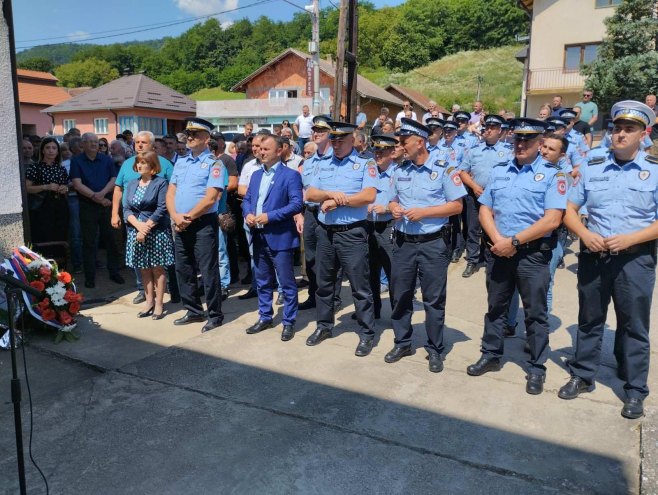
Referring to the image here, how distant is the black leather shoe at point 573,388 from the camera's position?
12.9 ft

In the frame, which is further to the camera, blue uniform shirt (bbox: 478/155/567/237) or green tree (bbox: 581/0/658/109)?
green tree (bbox: 581/0/658/109)

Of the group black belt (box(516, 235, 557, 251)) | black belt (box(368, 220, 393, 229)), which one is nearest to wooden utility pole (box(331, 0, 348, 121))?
black belt (box(368, 220, 393, 229))

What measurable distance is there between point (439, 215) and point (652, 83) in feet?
70.4

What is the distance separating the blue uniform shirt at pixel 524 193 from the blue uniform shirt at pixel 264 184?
211 centimetres

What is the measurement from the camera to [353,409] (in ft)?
12.5

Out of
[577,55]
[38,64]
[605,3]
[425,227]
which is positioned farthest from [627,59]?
[38,64]

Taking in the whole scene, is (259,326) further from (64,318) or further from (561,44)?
(561,44)

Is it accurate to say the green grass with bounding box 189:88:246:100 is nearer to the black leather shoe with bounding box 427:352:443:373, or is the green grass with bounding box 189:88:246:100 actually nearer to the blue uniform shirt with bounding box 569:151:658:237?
the black leather shoe with bounding box 427:352:443:373

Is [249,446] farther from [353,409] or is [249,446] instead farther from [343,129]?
[343,129]

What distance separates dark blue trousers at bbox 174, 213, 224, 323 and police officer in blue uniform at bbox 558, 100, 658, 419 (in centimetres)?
326

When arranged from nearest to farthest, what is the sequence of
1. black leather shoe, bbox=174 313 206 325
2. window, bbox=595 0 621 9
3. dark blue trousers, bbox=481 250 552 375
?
dark blue trousers, bbox=481 250 552 375, black leather shoe, bbox=174 313 206 325, window, bbox=595 0 621 9

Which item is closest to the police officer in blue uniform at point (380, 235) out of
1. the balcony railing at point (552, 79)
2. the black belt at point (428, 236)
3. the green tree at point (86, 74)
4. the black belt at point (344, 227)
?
the black belt at point (344, 227)

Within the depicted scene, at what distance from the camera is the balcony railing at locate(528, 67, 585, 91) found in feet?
92.6

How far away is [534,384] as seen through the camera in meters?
4.05
